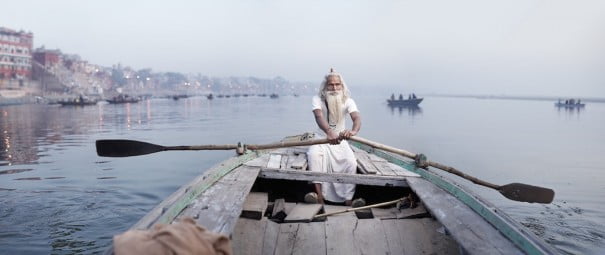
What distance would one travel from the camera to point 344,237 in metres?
3.78

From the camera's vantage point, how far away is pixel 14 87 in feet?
216

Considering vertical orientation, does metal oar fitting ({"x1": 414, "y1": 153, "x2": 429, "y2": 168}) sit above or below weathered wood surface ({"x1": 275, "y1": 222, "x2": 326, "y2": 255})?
above

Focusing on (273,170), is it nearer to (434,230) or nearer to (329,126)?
(329,126)

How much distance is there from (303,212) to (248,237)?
813mm

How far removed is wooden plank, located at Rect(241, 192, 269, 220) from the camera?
3951mm

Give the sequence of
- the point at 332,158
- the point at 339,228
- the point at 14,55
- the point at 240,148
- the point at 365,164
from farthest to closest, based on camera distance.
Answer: the point at 14,55 < the point at 365,164 < the point at 332,158 < the point at 240,148 < the point at 339,228

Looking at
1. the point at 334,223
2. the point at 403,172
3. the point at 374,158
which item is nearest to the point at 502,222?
the point at 334,223

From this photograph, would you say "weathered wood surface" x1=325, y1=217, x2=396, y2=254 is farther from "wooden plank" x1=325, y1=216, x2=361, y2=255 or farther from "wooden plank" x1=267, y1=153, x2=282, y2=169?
"wooden plank" x1=267, y1=153, x2=282, y2=169

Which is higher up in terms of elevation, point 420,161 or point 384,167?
point 420,161

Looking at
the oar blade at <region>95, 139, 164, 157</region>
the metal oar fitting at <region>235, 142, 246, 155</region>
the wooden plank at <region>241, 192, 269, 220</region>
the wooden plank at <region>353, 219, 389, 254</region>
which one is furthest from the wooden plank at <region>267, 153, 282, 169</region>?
the wooden plank at <region>353, 219, 389, 254</region>

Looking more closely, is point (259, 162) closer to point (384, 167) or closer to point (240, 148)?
point (240, 148)

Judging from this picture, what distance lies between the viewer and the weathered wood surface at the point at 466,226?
2440 millimetres

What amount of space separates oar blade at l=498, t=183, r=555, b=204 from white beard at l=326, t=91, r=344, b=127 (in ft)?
6.88

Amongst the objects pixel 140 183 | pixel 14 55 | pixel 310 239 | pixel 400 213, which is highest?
pixel 14 55
